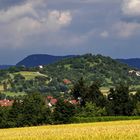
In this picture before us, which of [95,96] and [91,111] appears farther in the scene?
[95,96]

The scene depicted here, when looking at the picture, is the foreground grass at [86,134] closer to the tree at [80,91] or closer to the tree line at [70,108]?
the tree line at [70,108]

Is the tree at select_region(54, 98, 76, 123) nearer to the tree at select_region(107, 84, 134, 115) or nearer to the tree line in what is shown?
the tree line

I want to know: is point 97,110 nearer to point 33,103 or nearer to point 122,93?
point 122,93

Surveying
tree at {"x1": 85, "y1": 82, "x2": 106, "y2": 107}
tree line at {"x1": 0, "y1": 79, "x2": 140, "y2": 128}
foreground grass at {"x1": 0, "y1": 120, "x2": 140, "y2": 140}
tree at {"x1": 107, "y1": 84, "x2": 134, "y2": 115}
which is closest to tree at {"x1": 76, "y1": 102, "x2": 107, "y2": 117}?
tree line at {"x1": 0, "y1": 79, "x2": 140, "y2": 128}

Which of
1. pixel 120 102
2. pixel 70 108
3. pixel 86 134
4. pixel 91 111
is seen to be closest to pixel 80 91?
pixel 120 102

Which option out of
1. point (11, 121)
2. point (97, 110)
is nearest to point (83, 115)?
point (97, 110)

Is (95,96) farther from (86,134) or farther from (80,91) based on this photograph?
(86,134)

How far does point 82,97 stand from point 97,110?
19827 mm

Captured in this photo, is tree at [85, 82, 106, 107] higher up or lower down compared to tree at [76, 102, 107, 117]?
higher up

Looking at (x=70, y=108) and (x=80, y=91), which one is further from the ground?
(x=80, y=91)

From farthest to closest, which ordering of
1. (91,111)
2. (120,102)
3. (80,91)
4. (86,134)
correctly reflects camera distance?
1. (80,91)
2. (120,102)
3. (91,111)
4. (86,134)

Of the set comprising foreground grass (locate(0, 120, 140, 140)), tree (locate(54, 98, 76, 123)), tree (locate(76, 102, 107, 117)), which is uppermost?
foreground grass (locate(0, 120, 140, 140))

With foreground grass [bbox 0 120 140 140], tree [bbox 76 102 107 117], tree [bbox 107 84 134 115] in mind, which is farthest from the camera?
tree [bbox 107 84 134 115]

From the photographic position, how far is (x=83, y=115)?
405ft
